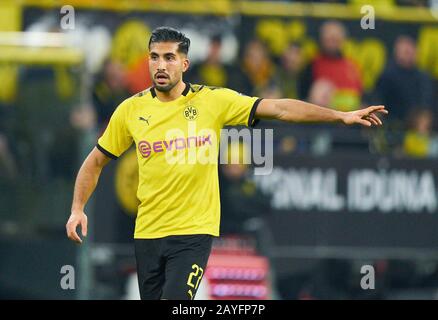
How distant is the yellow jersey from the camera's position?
9992 mm

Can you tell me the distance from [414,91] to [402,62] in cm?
41

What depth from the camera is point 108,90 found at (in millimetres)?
15789

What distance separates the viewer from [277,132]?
15.5m

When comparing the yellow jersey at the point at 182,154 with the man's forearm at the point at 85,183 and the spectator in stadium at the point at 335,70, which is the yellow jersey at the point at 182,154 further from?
the spectator in stadium at the point at 335,70

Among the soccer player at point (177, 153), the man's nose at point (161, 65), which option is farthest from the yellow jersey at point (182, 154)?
the man's nose at point (161, 65)

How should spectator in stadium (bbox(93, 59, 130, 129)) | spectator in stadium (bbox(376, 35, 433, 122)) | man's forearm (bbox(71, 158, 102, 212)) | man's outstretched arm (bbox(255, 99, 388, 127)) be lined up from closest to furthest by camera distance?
man's outstretched arm (bbox(255, 99, 388, 127)), man's forearm (bbox(71, 158, 102, 212)), spectator in stadium (bbox(93, 59, 130, 129)), spectator in stadium (bbox(376, 35, 433, 122))

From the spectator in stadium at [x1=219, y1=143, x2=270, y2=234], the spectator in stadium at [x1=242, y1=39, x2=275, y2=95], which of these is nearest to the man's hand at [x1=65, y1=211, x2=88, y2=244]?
the spectator in stadium at [x1=219, y1=143, x2=270, y2=234]

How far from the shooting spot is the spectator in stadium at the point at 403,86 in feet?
56.4

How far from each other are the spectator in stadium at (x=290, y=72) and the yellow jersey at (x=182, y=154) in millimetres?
6655

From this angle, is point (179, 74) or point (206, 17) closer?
point (179, 74)

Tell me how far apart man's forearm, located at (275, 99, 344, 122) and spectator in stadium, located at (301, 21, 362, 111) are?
268 inches

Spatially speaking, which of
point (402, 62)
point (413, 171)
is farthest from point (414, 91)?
point (413, 171)

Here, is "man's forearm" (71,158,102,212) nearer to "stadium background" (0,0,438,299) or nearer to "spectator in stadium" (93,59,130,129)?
"stadium background" (0,0,438,299)
